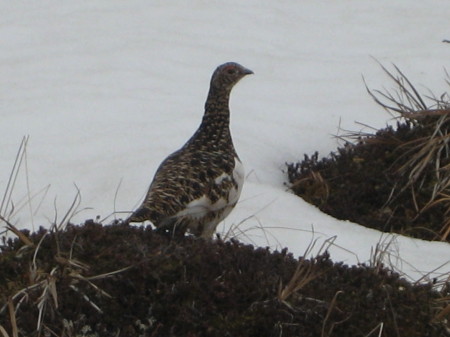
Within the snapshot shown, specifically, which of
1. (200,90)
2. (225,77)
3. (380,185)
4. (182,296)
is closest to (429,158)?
(380,185)

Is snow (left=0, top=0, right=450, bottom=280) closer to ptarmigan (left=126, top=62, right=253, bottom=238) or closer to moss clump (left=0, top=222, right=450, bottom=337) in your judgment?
ptarmigan (left=126, top=62, right=253, bottom=238)

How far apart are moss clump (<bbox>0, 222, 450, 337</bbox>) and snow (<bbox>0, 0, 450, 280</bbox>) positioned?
1.20m

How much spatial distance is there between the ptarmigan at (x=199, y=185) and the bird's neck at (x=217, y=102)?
0.02 m

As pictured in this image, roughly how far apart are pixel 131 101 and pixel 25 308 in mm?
4793

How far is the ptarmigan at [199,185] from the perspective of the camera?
19.7 ft

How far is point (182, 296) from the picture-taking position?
15.9ft

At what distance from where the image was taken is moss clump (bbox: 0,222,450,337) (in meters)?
4.73

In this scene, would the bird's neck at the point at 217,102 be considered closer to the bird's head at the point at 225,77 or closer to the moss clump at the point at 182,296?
the bird's head at the point at 225,77

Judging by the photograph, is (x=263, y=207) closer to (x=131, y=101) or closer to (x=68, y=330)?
(x=131, y=101)

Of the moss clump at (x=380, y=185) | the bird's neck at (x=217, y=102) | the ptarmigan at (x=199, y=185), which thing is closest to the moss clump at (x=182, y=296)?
the ptarmigan at (x=199, y=185)

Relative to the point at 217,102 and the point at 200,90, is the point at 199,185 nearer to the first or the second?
the point at 217,102

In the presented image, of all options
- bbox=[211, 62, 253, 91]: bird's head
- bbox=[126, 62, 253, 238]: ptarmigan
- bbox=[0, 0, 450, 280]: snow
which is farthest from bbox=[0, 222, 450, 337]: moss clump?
bbox=[211, 62, 253, 91]: bird's head

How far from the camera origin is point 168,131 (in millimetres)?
8680

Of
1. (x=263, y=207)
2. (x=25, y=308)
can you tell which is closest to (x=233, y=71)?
(x=263, y=207)
